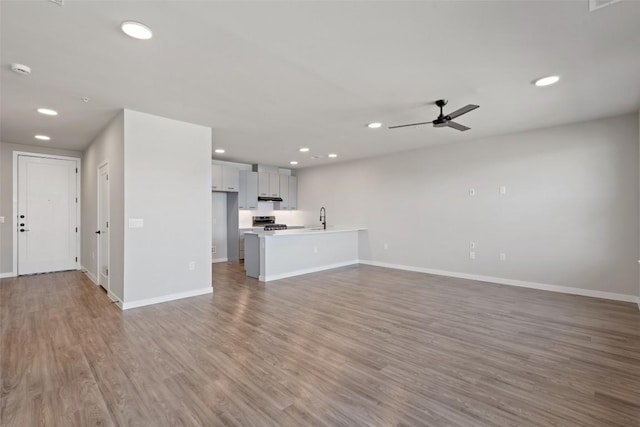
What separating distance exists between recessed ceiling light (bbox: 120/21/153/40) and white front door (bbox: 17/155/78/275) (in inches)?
228

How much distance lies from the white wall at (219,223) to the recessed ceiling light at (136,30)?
19.0 ft

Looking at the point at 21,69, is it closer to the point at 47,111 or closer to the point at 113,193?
the point at 47,111

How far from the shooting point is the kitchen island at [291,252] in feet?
18.4

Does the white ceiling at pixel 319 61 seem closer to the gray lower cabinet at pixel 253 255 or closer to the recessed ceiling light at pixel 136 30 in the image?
the recessed ceiling light at pixel 136 30

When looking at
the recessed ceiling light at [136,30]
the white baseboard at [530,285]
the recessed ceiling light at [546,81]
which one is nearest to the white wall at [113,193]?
the recessed ceiling light at [136,30]

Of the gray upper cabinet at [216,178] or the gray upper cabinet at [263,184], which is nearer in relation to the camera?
the gray upper cabinet at [216,178]

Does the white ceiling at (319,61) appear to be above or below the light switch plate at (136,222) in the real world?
above

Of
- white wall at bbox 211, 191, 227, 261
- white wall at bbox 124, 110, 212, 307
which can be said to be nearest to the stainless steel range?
white wall at bbox 211, 191, 227, 261

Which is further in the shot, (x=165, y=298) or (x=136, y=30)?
(x=165, y=298)

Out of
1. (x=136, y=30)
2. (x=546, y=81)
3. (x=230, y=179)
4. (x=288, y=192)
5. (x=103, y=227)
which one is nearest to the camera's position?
(x=136, y=30)

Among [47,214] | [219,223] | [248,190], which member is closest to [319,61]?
[248,190]

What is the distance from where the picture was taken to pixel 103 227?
483 cm

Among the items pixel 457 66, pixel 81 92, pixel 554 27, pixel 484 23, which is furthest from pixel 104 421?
pixel 554 27

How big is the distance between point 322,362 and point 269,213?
6.58m
